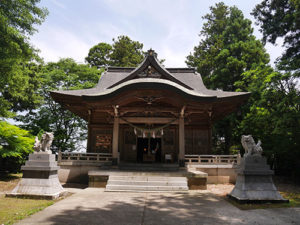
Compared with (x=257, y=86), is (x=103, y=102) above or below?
below

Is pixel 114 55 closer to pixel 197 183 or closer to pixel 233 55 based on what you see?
pixel 233 55

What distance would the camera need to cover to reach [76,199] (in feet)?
25.0

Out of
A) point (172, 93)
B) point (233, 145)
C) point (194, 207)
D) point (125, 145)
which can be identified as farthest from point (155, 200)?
point (233, 145)

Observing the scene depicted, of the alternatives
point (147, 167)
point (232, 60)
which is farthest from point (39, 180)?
point (232, 60)

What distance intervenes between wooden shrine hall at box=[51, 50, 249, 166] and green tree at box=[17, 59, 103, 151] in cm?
549

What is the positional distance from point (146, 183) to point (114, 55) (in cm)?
2739

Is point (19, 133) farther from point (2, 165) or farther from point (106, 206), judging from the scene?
point (106, 206)

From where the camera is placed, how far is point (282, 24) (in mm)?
14555

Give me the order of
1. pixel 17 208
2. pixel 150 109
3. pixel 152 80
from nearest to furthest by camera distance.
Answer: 1. pixel 17 208
2. pixel 152 80
3. pixel 150 109

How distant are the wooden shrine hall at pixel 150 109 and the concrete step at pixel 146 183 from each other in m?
2.35

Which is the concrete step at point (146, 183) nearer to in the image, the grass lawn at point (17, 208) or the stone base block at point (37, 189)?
the stone base block at point (37, 189)

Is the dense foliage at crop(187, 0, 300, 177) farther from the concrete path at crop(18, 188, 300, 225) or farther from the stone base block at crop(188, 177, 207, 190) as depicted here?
the concrete path at crop(18, 188, 300, 225)

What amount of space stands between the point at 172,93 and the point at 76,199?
719 centimetres

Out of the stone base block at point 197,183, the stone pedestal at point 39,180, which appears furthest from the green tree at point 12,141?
the stone base block at point 197,183
